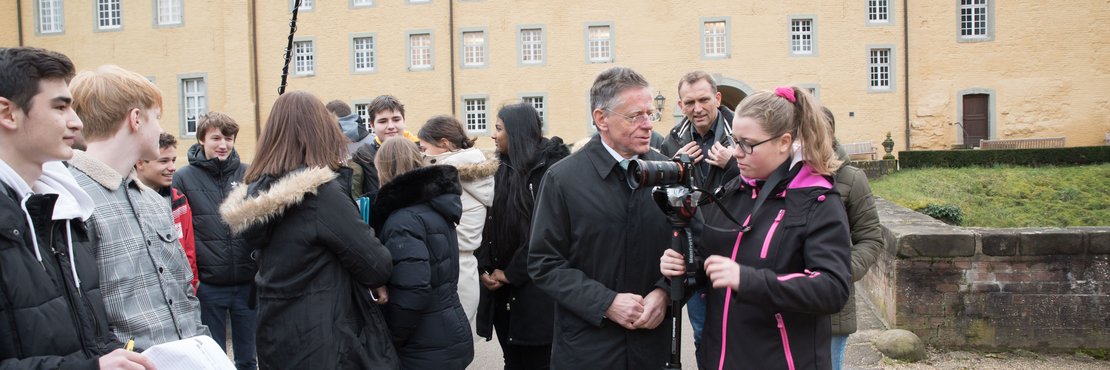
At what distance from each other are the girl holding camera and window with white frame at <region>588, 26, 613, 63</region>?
2767 centimetres

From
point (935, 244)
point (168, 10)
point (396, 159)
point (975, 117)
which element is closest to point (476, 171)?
point (396, 159)

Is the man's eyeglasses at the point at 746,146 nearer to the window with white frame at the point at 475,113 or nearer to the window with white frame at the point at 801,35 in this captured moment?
the window with white frame at the point at 475,113

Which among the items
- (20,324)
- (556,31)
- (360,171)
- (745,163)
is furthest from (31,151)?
(556,31)

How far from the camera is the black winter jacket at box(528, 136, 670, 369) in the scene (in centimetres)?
303

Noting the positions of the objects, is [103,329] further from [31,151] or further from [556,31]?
[556,31]

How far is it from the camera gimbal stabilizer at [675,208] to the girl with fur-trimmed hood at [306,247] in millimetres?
1226

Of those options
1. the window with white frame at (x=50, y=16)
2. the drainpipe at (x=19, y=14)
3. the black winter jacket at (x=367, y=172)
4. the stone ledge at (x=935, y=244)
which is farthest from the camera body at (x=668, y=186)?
the drainpipe at (x=19, y=14)

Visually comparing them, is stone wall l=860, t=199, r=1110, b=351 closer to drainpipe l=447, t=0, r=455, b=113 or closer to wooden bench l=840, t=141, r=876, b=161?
wooden bench l=840, t=141, r=876, b=161

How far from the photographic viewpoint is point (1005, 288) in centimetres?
552

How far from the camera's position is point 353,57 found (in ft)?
103

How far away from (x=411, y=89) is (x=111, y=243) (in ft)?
95.5

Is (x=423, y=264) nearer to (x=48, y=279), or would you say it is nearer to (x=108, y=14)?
(x=48, y=279)

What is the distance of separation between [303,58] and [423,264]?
30771 mm

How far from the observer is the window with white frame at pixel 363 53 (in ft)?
103
